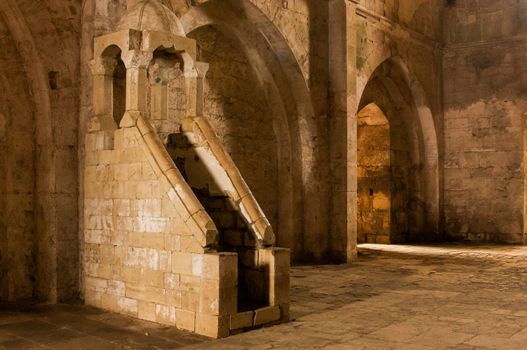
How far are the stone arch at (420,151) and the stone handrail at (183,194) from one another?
8875mm

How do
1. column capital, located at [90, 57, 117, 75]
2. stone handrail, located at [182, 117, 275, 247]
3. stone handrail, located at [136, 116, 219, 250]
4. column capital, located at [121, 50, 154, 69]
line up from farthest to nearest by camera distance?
column capital, located at [90, 57, 117, 75], column capital, located at [121, 50, 154, 69], stone handrail, located at [182, 117, 275, 247], stone handrail, located at [136, 116, 219, 250]

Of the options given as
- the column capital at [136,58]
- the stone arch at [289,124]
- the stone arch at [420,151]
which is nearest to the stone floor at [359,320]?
the stone arch at [289,124]

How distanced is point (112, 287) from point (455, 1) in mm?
11604

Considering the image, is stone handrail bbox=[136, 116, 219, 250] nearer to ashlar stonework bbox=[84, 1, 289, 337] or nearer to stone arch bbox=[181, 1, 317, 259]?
ashlar stonework bbox=[84, 1, 289, 337]

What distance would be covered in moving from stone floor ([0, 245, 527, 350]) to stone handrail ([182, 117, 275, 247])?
36.6 inches

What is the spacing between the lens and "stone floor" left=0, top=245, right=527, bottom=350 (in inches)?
207

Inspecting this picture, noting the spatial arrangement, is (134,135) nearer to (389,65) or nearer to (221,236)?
(221,236)

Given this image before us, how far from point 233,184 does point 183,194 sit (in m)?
0.77

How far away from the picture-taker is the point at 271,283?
19.7ft

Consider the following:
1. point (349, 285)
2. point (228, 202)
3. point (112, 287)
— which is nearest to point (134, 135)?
point (228, 202)

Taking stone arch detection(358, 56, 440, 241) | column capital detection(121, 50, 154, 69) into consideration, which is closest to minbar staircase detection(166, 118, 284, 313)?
column capital detection(121, 50, 154, 69)

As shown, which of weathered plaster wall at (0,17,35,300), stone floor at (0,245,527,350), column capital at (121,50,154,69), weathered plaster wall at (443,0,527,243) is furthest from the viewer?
weathered plaster wall at (443,0,527,243)

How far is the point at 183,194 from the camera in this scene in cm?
569

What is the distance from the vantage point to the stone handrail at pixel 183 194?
5484 millimetres
